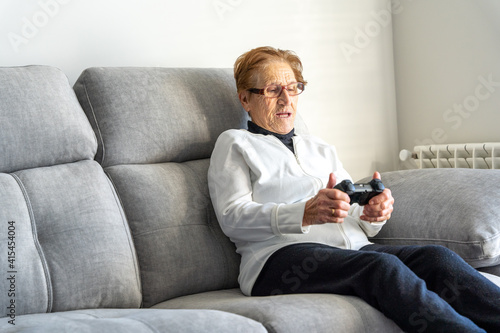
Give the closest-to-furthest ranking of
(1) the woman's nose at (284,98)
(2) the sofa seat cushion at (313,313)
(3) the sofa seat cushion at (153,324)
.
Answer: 1. (3) the sofa seat cushion at (153,324)
2. (2) the sofa seat cushion at (313,313)
3. (1) the woman's nose at (284,98)

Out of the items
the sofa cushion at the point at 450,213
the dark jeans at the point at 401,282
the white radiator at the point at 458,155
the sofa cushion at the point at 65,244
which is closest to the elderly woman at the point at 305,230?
the dark jeans at the point at 401,282

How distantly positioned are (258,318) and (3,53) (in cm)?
124

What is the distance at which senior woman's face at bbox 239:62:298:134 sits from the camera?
75.1 inches

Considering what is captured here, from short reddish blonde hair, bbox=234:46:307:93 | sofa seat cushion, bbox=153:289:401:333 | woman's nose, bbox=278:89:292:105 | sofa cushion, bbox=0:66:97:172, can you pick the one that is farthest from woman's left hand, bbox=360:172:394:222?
sofa cushion, bbox=0:66:97:172

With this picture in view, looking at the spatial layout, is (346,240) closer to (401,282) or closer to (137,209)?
(401,282)

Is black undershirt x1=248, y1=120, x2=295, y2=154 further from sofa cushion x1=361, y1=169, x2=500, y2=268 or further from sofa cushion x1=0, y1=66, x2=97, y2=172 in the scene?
sofa cushion x1=0, y1=66, x2=97, y2=172

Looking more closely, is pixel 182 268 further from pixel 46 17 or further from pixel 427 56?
pixel 427 56

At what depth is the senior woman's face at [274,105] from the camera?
6.26ft

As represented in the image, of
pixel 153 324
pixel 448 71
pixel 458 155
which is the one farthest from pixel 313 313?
pixel 448 71

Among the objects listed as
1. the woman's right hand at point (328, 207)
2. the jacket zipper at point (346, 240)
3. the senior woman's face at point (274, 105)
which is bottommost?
the jacket zipper at point (346, 240)

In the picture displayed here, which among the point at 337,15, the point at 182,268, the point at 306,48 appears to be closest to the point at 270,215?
the point at 182,268

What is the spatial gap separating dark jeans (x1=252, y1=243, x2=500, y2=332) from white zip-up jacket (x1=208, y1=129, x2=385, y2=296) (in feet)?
0.20

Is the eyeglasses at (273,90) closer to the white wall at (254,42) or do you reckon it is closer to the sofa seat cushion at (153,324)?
the white wall at (254,42)

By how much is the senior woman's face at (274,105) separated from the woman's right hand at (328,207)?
0.47m
